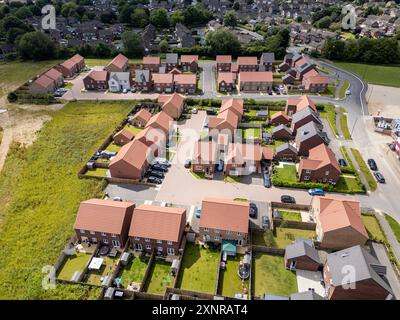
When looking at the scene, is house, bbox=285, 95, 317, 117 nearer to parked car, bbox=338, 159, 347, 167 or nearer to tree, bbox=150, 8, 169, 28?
parked car, bbox=338, 159, 347, 167

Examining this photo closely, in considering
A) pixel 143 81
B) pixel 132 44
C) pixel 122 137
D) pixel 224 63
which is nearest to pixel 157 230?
pixel 122 137

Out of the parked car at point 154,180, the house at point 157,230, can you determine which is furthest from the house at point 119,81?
the house at point 157,230

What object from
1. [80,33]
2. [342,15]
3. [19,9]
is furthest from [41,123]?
[342,15]

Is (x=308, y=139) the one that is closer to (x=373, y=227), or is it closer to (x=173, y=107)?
(x=373, y=227)

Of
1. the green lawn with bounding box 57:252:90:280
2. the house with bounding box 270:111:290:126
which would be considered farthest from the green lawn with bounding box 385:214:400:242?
the green lawn with bounding box 57:252:90:280

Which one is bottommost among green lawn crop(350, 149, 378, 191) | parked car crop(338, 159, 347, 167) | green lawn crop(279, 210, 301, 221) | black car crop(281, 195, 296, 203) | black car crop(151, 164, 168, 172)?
green lawn crop(350, 149, 378, 191)

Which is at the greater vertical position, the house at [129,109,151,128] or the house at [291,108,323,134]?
the house at [291,108,323,134]

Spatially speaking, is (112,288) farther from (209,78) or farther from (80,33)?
(80,33)
